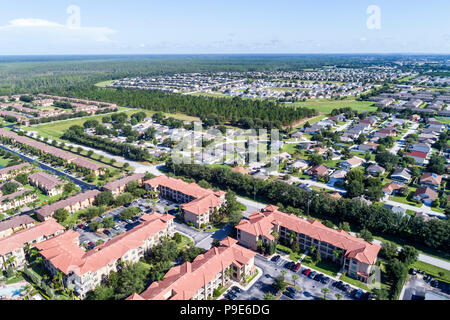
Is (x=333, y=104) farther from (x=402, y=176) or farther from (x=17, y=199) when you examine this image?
(x=17, y=199)

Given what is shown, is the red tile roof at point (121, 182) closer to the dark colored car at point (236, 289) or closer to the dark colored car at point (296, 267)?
the dark colored car at point (236, 289)

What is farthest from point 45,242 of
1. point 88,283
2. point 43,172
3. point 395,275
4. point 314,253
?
point 395,275

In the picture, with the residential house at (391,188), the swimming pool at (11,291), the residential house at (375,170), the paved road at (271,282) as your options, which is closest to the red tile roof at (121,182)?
the swimming pool at (11,291)

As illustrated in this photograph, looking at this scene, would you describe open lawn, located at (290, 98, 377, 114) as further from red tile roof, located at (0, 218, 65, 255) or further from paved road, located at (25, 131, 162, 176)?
red tile roof, located at (0, 218, 65, 255)

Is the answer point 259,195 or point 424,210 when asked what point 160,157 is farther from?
point 424,210

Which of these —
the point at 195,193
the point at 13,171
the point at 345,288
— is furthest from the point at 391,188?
the point at 13,171
